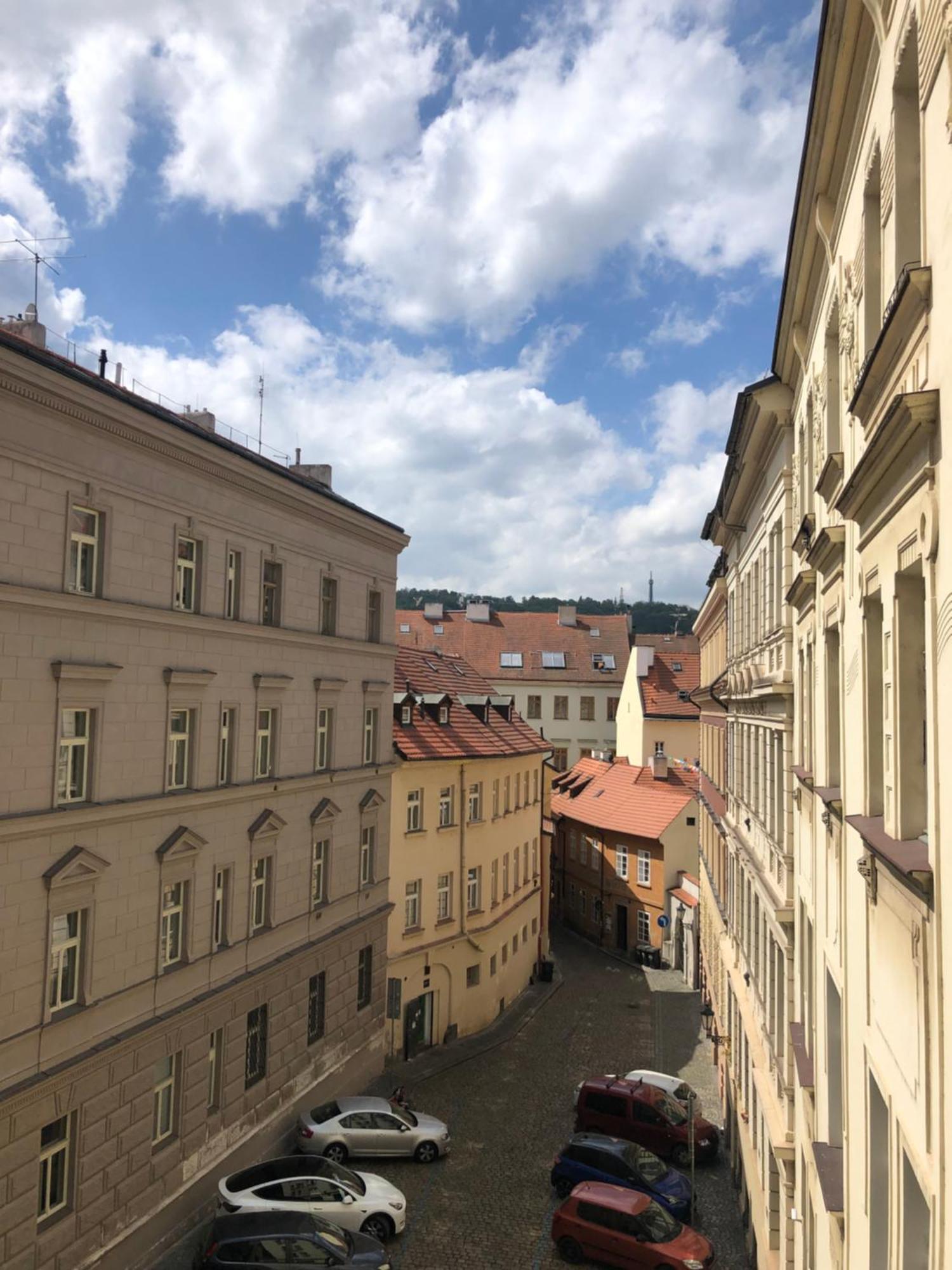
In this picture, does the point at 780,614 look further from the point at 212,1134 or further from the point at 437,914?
the point at 437,914

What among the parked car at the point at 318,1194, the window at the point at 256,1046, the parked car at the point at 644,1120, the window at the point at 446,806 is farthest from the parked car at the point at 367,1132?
the window at the point at 446,806

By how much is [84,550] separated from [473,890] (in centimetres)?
2049

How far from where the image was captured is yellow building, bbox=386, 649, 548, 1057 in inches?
1133

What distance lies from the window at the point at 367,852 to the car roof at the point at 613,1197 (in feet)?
31.2

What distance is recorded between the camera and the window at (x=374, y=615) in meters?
26.9

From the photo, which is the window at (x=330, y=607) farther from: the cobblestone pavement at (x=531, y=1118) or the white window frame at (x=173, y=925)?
the cobblestone pavement at (x=531, y=1118)

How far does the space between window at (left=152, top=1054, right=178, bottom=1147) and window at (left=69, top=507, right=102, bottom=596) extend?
863 cm

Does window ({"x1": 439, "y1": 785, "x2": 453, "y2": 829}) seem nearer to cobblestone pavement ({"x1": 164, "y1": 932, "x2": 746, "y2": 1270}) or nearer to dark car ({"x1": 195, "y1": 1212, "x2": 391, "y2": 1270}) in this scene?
cobblestone pavement ({"x1": 164, "y1": 932, "x2": 746, "y2": 1270})

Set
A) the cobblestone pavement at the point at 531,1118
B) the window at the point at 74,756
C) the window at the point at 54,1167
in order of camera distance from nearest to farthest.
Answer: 1. the window at the point at 54,1167
2. the window at the point at 74,756
3. the cobblestone pavement at the point at 531,1118

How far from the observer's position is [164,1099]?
17.6 metres

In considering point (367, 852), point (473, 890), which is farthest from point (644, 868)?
point (367, 852)

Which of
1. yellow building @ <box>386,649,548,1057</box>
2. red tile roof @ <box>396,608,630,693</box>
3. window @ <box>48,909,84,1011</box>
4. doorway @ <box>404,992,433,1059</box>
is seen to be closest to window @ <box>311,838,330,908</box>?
yellow building @ <box>386,649,548,1057</box>

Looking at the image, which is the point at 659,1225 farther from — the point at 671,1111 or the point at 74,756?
the point at 74,756

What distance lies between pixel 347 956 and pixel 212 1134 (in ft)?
21.3
